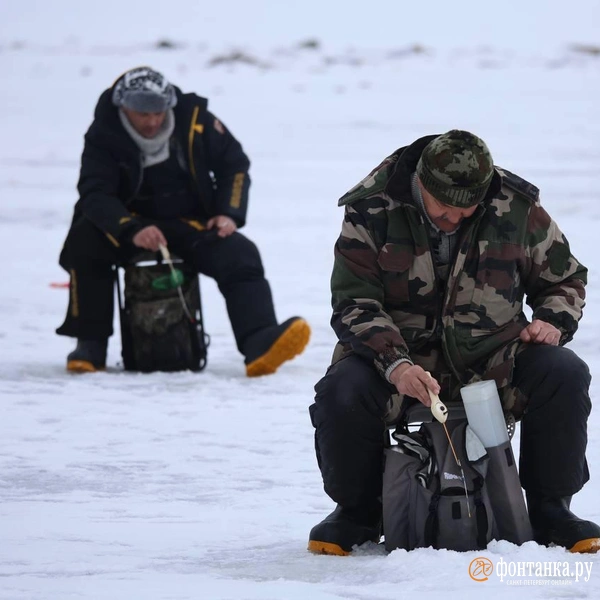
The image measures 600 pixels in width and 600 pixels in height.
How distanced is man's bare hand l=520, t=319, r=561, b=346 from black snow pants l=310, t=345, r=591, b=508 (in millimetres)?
21

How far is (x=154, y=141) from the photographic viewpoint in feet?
19.9

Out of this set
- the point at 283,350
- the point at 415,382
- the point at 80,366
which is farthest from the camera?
the point at 80,366

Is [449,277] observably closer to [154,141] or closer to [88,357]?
[154,141]

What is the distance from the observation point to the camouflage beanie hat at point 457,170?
3277 millimetres

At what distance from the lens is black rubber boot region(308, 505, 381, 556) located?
11.2 ft

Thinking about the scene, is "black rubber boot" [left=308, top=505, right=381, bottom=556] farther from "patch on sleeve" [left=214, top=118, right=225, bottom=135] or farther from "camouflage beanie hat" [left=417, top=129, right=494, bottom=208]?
"patch on sleeve" [left=214, top=118, right=225, bottom=135]

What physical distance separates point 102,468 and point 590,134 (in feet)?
42.6

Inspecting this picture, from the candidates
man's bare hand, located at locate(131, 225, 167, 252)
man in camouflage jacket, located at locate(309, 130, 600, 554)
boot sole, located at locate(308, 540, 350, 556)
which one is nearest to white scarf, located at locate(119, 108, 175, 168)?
man's bare hand, located at locate(131, 225, 167, 252)

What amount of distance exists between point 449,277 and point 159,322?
2914 millimetres

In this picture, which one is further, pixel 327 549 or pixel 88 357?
pixel 88 357

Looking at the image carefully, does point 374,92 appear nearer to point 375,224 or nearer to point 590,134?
point 590,134

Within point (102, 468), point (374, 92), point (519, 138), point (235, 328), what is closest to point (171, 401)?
point (235, 328)

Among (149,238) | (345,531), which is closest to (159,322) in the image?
(149,238)

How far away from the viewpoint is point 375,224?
3436 millimetres
